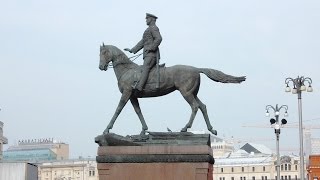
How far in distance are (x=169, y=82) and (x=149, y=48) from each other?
97 cm

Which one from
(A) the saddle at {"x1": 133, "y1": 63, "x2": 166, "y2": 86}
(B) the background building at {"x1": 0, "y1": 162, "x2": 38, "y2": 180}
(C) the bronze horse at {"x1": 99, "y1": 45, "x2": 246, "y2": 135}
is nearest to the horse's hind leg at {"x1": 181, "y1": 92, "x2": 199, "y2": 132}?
(C) the bronze horse at {"x1": 99, "y1": 45, "x2": 246, "y2": 135}

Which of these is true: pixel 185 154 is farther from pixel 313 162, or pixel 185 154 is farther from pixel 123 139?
pixel 313 162

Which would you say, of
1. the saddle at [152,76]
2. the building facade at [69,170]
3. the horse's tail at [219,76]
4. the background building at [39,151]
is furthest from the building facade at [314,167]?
the background building at [39,151]

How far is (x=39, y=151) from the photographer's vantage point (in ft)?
558

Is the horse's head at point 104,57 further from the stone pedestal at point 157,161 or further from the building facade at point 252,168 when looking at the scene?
the building facade at point 252,168

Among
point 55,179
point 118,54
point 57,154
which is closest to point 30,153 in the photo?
point 57,154

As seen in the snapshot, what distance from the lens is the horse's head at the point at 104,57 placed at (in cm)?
1656

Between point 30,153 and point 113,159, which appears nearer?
point 113,159

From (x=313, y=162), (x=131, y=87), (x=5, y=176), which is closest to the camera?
(x=131, y=87)

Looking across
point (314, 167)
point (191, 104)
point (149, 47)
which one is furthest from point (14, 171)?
point (314, 167)

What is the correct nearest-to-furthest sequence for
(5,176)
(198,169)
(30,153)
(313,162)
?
1. (198,169)
2. (5,176)
3. (313,162)
4. (30,153)

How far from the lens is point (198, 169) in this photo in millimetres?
15125

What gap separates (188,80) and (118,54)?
1.89 meters

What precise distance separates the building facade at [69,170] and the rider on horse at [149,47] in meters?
117
